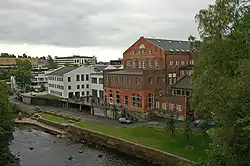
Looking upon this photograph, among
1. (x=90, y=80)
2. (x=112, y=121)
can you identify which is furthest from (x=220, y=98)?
(x=90, y=80)

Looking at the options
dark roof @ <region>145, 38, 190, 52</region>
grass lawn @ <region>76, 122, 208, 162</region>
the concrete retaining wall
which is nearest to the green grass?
the concrete retaining wall

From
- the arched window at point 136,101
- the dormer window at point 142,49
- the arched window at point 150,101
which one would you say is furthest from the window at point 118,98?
the dormer window at point 142,49

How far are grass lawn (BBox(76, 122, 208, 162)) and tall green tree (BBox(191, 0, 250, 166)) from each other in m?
5.09

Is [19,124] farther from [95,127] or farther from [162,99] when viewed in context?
[162,99]

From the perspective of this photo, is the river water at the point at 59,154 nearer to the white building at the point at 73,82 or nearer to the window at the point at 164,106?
the window at the point at 164,106

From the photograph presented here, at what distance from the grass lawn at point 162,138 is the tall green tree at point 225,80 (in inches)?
200

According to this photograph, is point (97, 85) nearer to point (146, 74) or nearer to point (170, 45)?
point (170, 45)

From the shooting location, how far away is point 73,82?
258 ft

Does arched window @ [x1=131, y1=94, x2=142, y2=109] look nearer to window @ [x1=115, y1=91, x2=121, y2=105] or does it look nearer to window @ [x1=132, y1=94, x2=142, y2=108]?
window @ [x1=132, y1=94, x2=142, y2=108]

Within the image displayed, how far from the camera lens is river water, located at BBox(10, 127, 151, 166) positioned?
36.8 metres

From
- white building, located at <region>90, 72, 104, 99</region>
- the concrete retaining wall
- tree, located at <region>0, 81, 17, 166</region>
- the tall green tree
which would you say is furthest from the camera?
white building, located at <region>90, 72, 104, 99</region>

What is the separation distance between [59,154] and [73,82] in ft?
129

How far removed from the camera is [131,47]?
6356 centimetres

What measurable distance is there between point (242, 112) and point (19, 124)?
50133 millimetres
